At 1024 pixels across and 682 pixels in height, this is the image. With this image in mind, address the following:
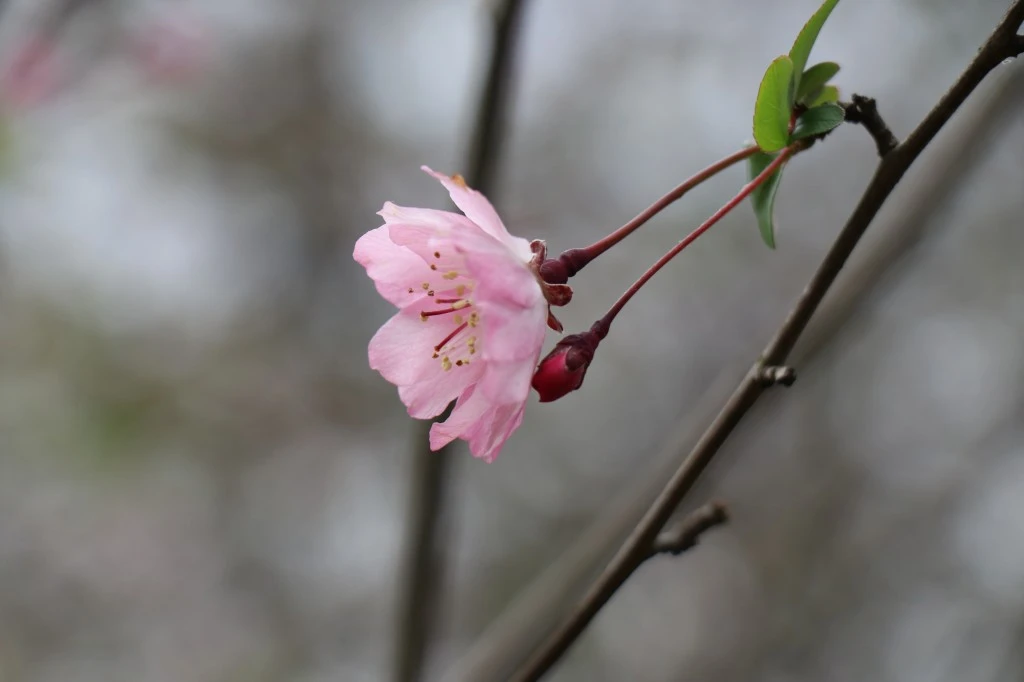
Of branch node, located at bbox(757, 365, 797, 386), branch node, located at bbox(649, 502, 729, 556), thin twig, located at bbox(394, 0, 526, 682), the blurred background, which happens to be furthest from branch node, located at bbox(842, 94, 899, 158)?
the blurred background

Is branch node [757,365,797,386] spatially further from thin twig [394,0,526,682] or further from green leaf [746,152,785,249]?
thin twig [394,0,526,682]

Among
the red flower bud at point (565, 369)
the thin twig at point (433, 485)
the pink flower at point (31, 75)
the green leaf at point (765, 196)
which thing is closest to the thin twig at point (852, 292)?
the thin twig at point (433, 485)

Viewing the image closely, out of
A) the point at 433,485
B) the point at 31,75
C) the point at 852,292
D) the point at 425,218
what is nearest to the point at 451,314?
the point at 425,218

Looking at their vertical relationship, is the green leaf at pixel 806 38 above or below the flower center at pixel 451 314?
above

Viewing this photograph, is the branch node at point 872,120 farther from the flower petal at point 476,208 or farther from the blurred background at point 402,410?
the blurred background at point 402,410

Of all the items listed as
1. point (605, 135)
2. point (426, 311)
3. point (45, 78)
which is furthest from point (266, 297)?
point (426, 311)

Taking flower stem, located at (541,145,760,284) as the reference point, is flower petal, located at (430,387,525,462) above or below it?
below
